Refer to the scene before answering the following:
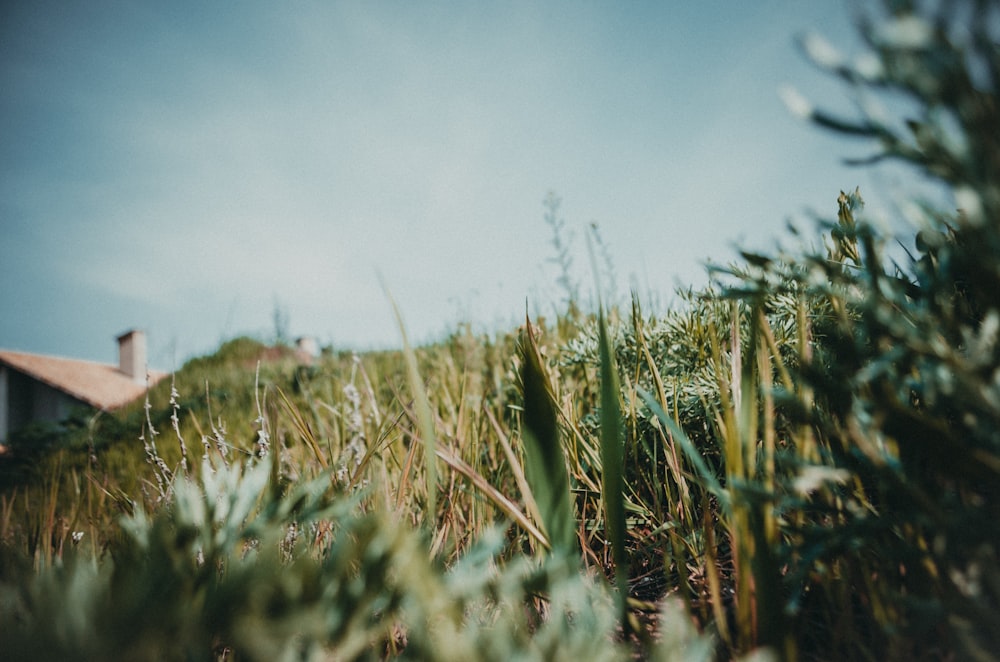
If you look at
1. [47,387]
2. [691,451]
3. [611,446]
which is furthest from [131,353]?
[691,451]

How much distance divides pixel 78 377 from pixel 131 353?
220 cm

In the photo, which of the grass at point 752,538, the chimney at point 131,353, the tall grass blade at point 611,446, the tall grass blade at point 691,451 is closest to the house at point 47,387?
the chimney at point 131,353

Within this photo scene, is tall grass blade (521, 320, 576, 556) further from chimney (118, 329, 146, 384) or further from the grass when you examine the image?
chimney (118, 329, 146, 384)

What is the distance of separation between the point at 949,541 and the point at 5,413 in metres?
22.2

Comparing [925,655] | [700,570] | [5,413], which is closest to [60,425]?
[700,570]

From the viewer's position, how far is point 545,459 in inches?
37.4

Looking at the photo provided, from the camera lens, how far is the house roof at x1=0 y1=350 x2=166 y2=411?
15.2 m

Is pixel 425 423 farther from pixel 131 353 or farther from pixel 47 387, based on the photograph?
pixel 131 353

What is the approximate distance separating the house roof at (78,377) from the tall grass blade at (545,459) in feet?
55.8

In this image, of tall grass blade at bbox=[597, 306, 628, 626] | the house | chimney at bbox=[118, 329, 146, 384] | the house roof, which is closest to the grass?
tall grass blade at bbox=[597, 306, 628, 626]

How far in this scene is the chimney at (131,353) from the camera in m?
18.1

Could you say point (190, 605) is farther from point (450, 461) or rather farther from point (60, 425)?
point (60, 425)

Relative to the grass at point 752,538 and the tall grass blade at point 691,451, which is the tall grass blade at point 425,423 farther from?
the tall grass blade at point 691,451

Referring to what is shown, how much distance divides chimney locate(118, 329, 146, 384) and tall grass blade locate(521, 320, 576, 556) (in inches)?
852
